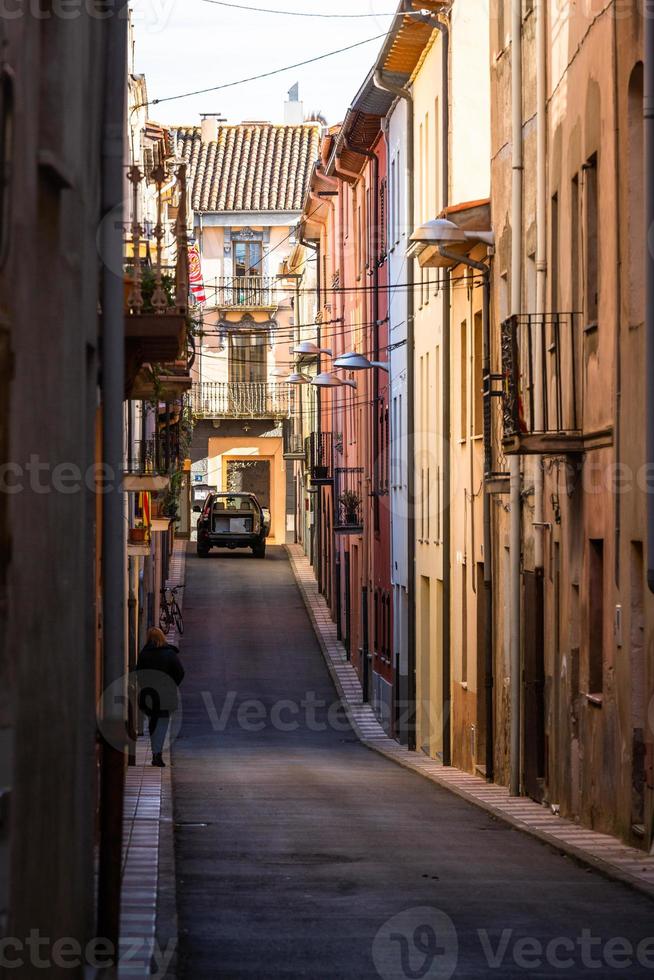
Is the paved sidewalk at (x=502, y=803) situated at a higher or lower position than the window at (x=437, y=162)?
lower

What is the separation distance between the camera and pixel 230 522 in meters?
54.3

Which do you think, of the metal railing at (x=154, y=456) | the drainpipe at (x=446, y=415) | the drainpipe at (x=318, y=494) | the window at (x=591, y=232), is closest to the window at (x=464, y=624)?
the drainpipe at (x=446, y=415)

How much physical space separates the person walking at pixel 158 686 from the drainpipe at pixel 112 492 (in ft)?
38.3

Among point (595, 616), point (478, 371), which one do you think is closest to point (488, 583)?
point (478, 371)

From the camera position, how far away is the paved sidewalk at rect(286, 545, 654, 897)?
12.3 metres

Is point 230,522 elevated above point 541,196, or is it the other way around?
point 541,196

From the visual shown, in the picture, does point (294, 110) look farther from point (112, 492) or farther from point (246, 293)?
point (112, 492)

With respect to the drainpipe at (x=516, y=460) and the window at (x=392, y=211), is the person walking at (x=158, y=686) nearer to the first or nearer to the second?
the drainpipe at (x=516, y=460)

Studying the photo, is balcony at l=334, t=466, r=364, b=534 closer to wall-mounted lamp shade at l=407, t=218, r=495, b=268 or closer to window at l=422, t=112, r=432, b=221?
window at l=422, t=112, r=432, b=221

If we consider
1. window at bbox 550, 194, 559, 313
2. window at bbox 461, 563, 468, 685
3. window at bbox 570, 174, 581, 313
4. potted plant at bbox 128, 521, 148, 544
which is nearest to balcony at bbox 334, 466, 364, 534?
window at bbox 461, 563, 468, 685

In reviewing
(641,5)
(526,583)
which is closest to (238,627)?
(526,583)

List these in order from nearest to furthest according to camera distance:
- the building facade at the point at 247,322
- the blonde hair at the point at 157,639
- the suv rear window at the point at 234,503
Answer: the blonde hair at the point at 157,639 → the suv rear window at the point at 234,503 → the building facade at the point at 247,322

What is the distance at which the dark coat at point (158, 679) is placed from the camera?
66.7ft

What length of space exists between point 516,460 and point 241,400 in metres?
46.2
